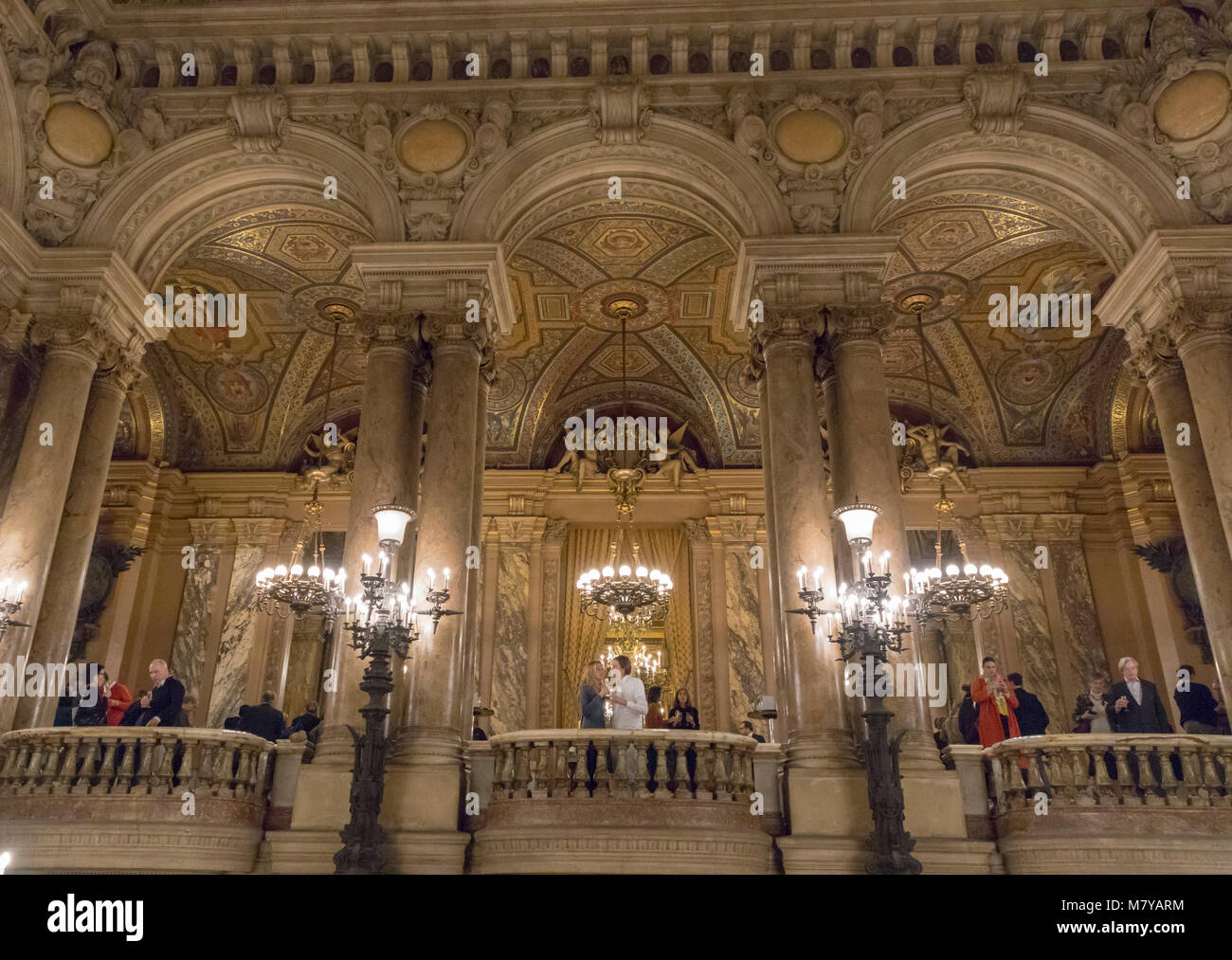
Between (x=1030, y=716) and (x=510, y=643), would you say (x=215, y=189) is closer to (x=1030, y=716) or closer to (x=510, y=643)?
(x=510, y=643)

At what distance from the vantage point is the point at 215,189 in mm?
11156

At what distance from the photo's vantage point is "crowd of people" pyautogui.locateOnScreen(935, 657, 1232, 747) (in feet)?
28.8

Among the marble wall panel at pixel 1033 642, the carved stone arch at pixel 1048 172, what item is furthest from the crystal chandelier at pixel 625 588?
the carved stone arch at pixel 1048 172

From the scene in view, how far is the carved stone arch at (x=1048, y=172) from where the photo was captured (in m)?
10.3

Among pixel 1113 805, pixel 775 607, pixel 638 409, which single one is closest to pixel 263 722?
pixel 775 607

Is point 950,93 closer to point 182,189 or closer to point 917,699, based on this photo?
point 917,699

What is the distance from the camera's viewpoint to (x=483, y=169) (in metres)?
10.6

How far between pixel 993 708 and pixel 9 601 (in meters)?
9.14

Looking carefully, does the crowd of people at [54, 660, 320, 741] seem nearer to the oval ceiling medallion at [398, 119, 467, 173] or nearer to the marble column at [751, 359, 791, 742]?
the marble column at [751, 359, 791, 742]

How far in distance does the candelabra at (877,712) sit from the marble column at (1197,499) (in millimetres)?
3602

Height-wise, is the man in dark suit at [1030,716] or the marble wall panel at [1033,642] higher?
the marble wall panel at [1033,642]

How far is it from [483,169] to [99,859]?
754 centimetres

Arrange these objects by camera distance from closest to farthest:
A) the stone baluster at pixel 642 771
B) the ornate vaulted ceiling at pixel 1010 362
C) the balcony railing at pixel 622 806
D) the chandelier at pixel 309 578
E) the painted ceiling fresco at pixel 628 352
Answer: the balcony railing at pixel 622 806 → the stone baluster at pixel 642 771 → the chandelier at pixel 309 578 → the painted ceiling fresco at pixel 628 352 → the ornate vaulted ceiling at pixel 1010 362

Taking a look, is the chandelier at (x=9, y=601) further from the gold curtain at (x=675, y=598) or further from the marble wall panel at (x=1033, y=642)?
the marble wall panel at (x=1033, y=642)
